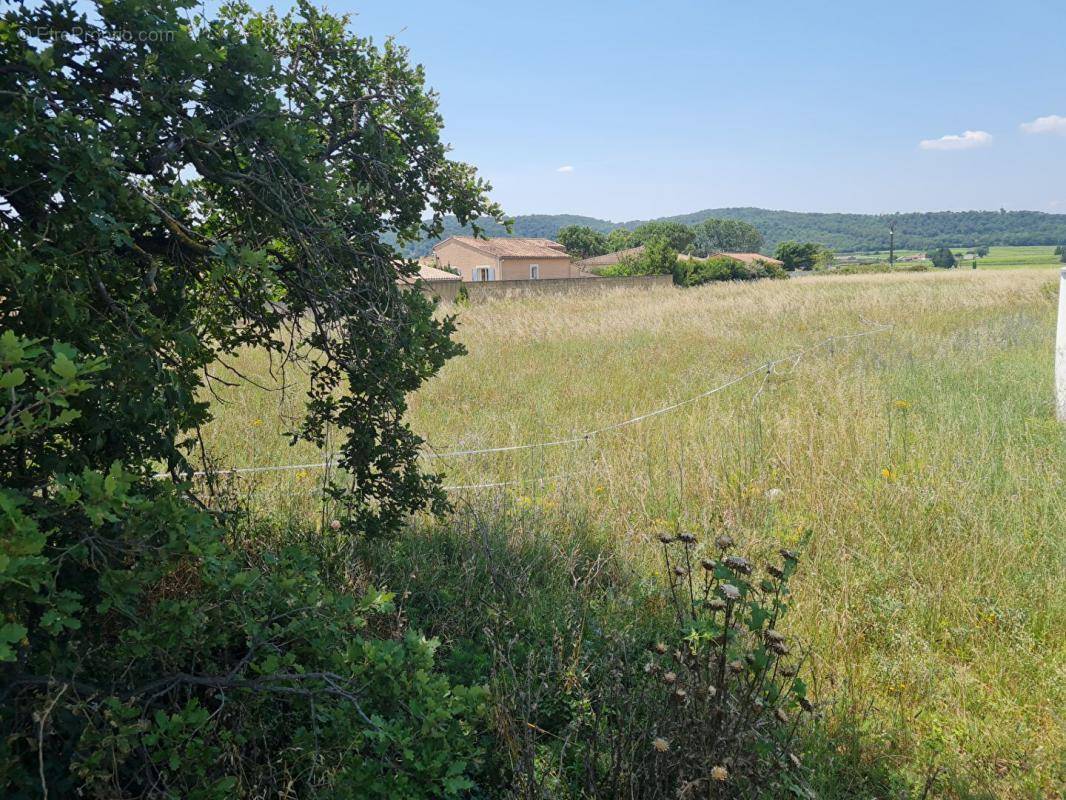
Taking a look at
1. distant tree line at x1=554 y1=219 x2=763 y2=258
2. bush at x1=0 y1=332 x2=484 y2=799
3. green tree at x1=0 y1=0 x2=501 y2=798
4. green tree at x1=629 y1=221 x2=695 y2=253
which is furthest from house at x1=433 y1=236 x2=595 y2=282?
bush at x1=0 y1=332 x2=484 y2=799

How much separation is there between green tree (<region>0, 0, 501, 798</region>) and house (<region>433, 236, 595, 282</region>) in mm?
52626

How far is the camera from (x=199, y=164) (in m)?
2.87

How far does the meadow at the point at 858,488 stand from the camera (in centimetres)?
333

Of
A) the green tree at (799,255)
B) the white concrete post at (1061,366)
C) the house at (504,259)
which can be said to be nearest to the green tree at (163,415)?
the white concrete post at (1061,366)

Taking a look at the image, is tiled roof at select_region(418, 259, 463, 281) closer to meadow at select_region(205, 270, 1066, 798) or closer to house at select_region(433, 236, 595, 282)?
meadow at select_region(205, 270, 1066, 798)

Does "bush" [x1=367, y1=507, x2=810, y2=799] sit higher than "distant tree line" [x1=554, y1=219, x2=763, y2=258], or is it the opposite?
"distant tree line" [x1=554, y1=219, x2=763, y2=258]

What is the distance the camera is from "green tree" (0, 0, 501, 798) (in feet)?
6.48

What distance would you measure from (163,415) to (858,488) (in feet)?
15.2

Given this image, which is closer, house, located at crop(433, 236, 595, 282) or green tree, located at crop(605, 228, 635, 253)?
house, located at crop(433, 236, 595, 282)

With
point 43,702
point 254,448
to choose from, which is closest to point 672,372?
point 254,448

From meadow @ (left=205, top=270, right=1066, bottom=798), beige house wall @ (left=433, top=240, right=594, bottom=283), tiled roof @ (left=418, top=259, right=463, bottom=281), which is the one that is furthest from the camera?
beige house wall @ (left=433, top=240, right=594, bottom=283)

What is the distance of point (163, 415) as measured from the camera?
252 cm

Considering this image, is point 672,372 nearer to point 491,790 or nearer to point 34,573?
Answer: point 491,790

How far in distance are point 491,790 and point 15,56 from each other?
307cm
